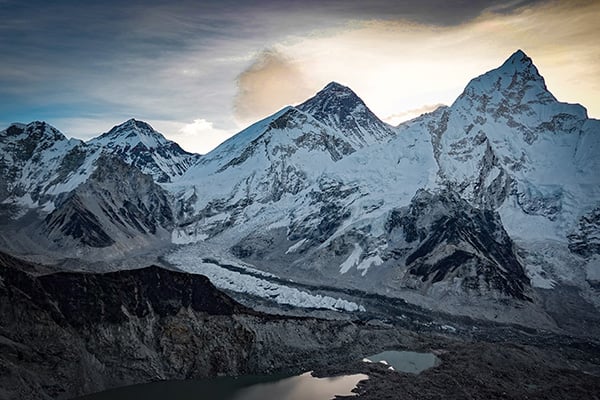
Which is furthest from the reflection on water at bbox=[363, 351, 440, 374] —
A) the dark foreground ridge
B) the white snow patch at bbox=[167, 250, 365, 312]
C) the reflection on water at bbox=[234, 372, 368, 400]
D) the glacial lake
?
the white snow patch at bbox=[167, 250, 365, 312]

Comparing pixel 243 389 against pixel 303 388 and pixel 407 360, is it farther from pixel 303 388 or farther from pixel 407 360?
pixel 407 360

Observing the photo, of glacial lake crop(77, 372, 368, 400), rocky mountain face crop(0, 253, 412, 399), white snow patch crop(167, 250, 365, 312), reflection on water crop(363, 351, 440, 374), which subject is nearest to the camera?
rocky mountain face crop(0, 253, 412, 399)

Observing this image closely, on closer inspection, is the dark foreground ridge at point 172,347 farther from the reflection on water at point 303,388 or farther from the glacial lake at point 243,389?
the reflection on water at point 303,388

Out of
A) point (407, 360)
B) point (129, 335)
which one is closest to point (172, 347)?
point (129, 335)

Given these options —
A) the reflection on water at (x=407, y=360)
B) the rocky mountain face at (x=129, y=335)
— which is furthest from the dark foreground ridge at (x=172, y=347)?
the reflection on water at (x=407, y=360)

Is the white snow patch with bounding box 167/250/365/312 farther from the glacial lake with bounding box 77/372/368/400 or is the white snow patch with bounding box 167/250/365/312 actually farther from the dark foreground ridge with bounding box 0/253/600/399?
the glacial lake with bounding box 77/372/368/400
